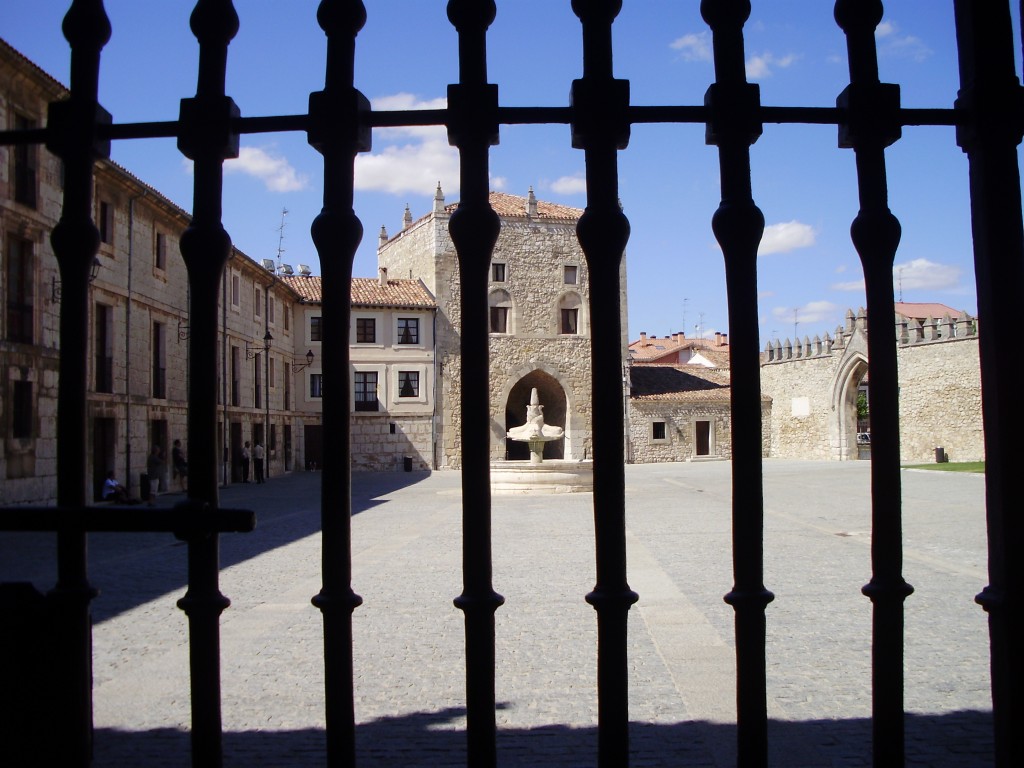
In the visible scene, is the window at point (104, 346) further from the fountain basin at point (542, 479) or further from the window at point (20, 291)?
the fountain basin at point (542, 479)

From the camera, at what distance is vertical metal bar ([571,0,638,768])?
1.62 metres

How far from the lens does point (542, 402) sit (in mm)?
41969

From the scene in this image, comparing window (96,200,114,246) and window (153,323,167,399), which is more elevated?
window (96,200,114,246)

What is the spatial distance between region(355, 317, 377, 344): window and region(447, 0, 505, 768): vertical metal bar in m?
35.5

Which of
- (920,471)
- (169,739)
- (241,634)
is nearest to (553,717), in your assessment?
(169,739)

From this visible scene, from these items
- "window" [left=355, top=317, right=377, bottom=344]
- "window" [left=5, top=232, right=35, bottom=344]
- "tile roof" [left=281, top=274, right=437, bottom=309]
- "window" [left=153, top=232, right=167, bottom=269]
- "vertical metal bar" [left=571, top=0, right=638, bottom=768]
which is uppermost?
"tile roof" [left=281, top=274, right=437, bottom=309]

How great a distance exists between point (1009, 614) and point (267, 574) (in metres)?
8.20

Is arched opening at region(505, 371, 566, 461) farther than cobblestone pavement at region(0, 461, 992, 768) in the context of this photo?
Yes

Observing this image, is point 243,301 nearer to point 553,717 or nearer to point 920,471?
point 920,471

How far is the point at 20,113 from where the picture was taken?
51.4ft

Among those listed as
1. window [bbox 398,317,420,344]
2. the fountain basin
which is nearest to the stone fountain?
the fountain basin

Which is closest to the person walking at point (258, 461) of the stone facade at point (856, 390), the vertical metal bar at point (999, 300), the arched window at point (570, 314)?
the arched window at point (570, 314)

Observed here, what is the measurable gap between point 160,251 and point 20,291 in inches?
279

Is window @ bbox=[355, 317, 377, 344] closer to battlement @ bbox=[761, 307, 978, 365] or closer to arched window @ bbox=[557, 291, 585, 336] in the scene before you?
arched window @ bbox=[557, 291, 585, 336]
